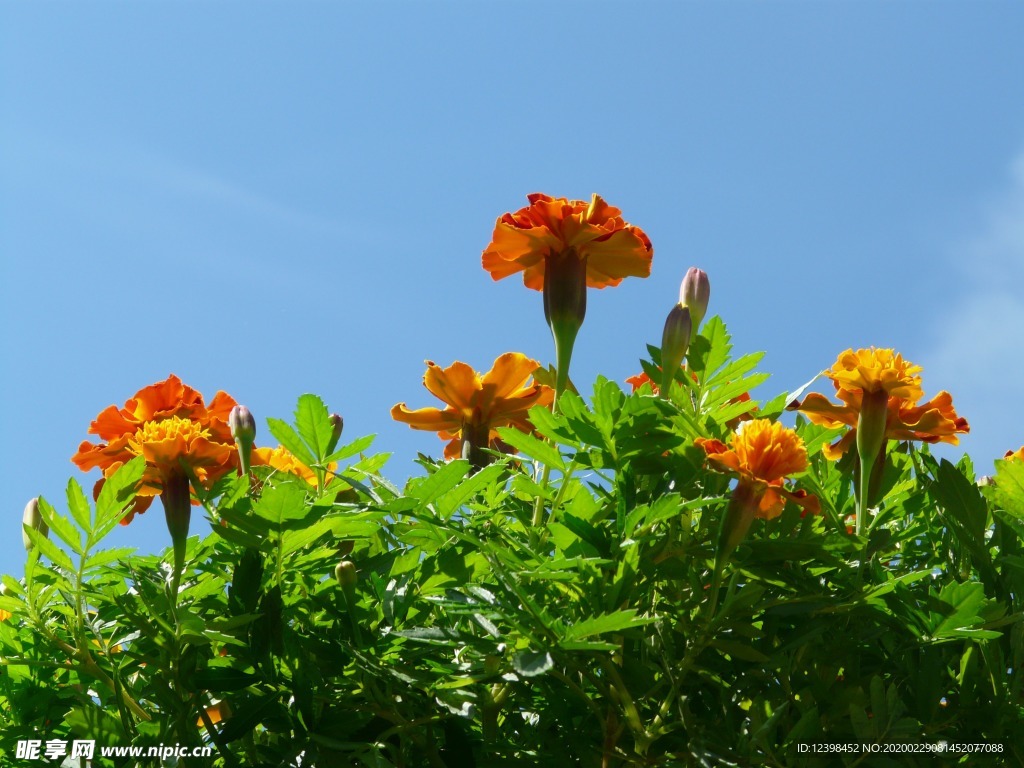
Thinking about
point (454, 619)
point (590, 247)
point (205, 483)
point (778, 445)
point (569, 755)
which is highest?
point (590, 247)

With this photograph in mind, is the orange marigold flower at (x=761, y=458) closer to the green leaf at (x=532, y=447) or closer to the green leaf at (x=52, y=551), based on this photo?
the green leaf at (x=532, y=447)

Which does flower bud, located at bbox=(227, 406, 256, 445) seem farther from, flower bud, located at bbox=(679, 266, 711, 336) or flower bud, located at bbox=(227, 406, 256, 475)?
flower bud, located at bbox=(679, 266, 711, 336)

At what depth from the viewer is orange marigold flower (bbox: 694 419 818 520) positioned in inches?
39.5

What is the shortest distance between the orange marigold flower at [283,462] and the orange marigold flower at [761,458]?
0.69 metres

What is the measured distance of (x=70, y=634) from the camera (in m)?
1.22

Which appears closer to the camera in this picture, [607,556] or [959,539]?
[607,556]

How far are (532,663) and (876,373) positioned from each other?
1.91 feet

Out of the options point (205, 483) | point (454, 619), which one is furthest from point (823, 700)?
point (205, 483)

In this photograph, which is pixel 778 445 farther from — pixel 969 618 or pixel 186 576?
pixel 186 576

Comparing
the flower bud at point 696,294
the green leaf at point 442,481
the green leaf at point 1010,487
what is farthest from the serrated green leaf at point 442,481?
the green leaf at point 1010,487

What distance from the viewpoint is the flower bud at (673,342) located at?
1187 millimetres

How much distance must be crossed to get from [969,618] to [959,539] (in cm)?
17

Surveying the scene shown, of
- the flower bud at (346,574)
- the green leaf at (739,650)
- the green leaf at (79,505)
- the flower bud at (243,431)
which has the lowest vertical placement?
the green leaf at (739,650)

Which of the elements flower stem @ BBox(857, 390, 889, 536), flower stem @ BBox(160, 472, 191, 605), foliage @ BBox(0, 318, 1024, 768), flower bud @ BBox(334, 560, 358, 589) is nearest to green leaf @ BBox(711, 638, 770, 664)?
foliage @ BBox(0, 318, 1024, 768)
